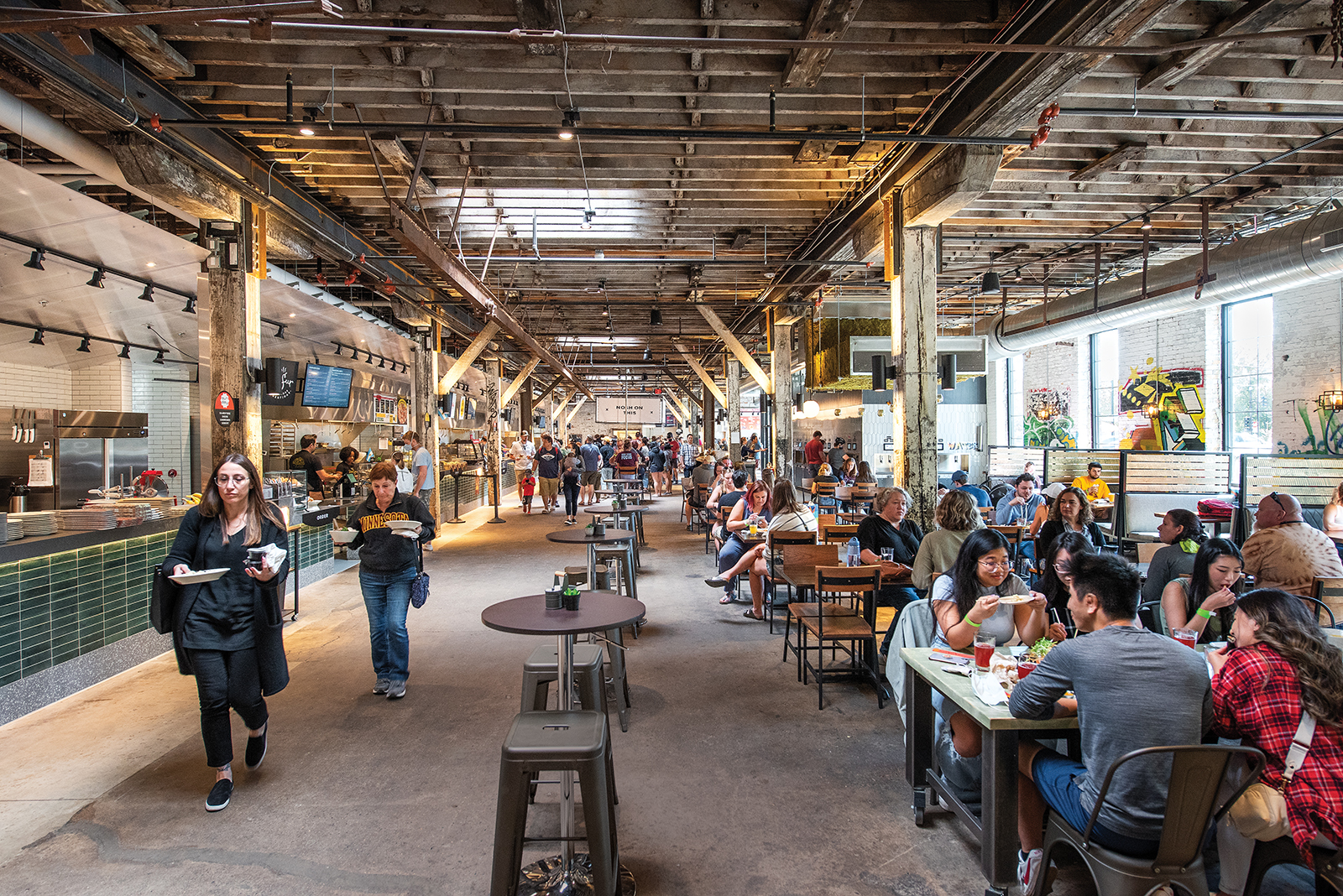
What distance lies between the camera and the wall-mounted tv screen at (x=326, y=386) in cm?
1085

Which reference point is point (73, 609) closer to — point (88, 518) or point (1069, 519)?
point (88, 518)

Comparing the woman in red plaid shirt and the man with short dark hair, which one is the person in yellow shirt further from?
the man with short dark hair

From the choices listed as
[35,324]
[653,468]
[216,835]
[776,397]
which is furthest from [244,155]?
[653,468]

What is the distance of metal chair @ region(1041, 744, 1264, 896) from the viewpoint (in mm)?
1986

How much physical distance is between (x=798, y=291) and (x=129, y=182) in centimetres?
975

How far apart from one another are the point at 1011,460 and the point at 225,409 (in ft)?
41.1

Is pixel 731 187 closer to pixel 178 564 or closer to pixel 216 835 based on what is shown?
pixel 178 564

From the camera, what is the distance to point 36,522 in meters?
4.61

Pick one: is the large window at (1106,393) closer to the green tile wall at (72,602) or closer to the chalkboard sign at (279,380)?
the chalkboard sign at (279,380)

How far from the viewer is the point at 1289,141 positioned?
7027mm

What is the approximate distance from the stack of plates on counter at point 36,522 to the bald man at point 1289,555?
299 inches

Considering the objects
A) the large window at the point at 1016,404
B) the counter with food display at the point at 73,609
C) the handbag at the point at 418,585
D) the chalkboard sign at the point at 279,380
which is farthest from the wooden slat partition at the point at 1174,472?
the large window at the point at 1016,404

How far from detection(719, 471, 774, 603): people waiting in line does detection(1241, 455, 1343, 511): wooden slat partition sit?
4958mm

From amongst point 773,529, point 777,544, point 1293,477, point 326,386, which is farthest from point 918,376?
point 326,386
